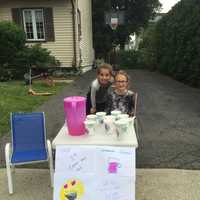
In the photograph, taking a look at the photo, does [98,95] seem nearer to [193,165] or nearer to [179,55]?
[193,165]

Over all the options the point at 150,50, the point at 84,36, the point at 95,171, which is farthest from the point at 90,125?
the point at 150,50

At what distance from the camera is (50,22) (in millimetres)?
13250

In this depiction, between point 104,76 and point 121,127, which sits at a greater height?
point 104,76

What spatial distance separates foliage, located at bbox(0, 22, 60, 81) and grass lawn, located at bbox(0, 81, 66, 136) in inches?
80.2

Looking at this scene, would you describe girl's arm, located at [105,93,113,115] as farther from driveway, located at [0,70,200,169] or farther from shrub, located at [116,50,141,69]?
shrub, located at [116,50,141,69]

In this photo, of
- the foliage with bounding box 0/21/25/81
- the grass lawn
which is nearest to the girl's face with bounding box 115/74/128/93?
the grass lawn

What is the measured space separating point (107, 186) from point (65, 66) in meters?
11.4

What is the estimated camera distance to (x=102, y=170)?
2.73 meters

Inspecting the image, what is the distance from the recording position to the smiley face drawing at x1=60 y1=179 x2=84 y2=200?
2703 millimetres

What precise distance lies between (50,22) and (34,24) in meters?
0.79

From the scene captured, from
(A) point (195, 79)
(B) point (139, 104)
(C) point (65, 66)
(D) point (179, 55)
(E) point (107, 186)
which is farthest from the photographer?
(C) point (65, 66)

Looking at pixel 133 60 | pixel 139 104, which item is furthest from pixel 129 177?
pixel 133 60

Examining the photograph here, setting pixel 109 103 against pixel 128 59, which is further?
pixel 128 59

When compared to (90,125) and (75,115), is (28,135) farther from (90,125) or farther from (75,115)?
(90,125)
